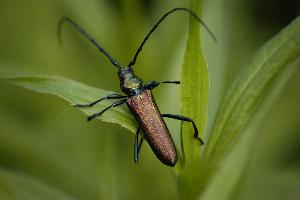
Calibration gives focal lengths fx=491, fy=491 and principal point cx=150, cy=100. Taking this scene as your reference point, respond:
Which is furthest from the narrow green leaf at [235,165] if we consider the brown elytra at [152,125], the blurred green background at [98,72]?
the blurred green background at [98,72]

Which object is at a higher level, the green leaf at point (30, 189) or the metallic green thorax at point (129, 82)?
the metallic green thorax at point (129, 82)

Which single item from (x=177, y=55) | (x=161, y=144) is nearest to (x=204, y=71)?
(x=161, y=144)

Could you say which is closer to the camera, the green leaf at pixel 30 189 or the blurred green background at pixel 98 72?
the green leaf at pixel 30 189

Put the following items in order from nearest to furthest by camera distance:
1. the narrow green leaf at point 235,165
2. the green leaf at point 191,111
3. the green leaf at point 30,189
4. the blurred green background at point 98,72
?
the narrow green leaf at point 235,165, the green leaf at point 191,111, the green leaf at point 30,189, the blurred green background at point 98,72

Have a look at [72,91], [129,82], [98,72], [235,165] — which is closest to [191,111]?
[235,165]

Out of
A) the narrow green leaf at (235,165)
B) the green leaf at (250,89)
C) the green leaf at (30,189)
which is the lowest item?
the green leaf at (30,189)

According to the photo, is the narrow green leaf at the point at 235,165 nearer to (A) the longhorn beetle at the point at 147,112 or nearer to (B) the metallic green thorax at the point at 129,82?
(A) the longhorn beetle at the point at 147,112

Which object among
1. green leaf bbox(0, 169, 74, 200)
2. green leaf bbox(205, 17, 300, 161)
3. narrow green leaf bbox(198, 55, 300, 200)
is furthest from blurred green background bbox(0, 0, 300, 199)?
narrow green leaf bbox(198, 55, 300, 200)
